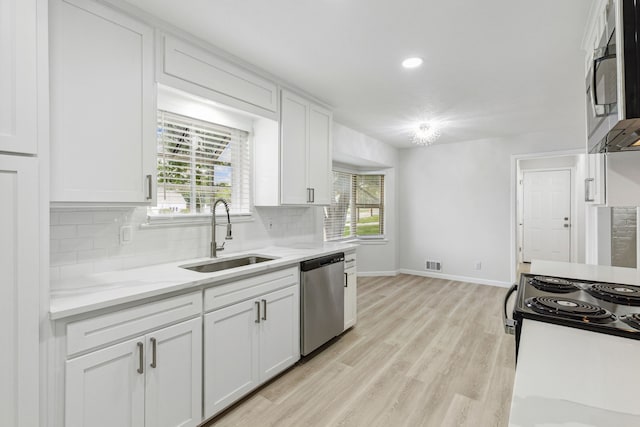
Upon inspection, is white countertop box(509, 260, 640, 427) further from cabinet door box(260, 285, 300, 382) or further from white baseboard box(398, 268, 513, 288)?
white baseboard box(398, 268, 513, 288)

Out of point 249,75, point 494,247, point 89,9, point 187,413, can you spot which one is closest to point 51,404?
point 187,413

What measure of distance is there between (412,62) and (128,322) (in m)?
2.61

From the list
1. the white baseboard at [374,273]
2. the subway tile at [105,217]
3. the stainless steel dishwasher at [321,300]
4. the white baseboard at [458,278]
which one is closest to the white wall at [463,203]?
the white baseboard at [458,278]

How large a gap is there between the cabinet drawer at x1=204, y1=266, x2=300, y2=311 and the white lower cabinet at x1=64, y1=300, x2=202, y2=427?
0.47 feet

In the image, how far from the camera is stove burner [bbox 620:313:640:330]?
42.3 inches

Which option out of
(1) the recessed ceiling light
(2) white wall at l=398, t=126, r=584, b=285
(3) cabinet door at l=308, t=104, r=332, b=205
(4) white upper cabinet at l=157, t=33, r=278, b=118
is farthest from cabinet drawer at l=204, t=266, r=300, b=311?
(2) white wall at l=398, t=126, r=584, b=285

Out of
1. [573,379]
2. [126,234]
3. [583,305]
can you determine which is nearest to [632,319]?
[583,305]

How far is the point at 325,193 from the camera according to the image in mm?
3498

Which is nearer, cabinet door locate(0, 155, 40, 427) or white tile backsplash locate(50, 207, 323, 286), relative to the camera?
cabinet door locate(0, 155, 40, 427)

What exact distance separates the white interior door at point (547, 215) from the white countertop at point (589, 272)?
17.3 feet

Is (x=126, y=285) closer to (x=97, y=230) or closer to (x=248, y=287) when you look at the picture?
(x=97, y=230)

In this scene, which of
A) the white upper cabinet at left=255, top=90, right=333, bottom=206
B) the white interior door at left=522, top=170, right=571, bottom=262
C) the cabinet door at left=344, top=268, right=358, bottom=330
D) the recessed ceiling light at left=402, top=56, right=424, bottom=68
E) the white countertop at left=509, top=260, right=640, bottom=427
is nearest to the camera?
the white countertop at left=509, top=260, right=640, bottom=427

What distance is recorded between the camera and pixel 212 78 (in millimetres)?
2258

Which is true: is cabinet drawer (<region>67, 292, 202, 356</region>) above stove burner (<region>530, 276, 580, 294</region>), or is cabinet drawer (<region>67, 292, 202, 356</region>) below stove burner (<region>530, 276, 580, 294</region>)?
below
